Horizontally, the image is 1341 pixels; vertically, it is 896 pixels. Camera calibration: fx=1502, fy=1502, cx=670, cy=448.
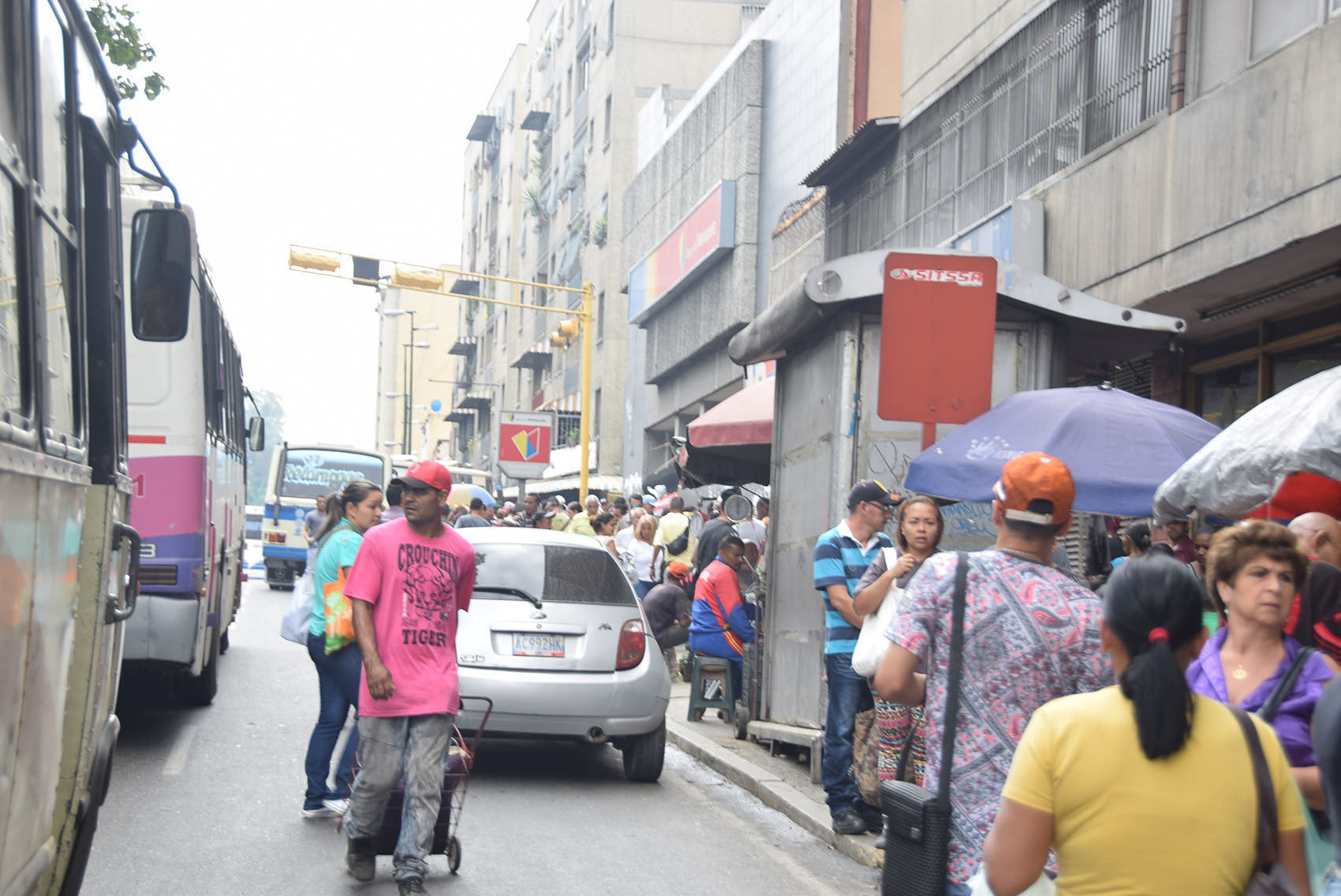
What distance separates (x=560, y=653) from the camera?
9.20 meters

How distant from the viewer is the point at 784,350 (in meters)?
10.4

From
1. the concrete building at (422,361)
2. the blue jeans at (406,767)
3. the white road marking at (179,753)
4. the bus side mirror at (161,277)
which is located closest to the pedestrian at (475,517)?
the white road marking at (179,753)

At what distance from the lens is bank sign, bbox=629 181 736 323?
3170 cm

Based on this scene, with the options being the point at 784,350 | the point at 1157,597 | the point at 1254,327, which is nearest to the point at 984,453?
the point at 784,350

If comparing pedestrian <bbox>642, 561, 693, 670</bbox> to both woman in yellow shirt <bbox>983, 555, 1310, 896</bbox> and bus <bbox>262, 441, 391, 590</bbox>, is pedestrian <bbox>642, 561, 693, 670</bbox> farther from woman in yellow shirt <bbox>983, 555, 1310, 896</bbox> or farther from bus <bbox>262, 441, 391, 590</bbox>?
bus <bbox>262, 441, 391, 590</bbox>

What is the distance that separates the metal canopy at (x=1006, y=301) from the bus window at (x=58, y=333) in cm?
500

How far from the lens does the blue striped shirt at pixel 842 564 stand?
7566 millimetres

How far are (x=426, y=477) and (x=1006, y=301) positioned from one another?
14.5 ft

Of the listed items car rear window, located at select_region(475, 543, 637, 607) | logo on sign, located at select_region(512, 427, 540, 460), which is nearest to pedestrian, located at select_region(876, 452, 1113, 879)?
car rear window, located at select_region(475, 543, 637, 607)

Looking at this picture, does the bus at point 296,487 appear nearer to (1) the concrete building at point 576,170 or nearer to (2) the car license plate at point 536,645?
(1) the concrete building at point 576,170

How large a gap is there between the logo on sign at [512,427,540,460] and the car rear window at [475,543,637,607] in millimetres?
17436

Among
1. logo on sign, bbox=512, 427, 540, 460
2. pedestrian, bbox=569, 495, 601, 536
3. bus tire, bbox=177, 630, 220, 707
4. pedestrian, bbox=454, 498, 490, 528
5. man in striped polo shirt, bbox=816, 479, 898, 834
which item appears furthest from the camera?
logo on sign, bbox=512, 427, 540, 460

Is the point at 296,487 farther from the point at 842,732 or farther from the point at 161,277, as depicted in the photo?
the point at 161,277

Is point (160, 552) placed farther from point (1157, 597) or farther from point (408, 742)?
point (1157, 597)
